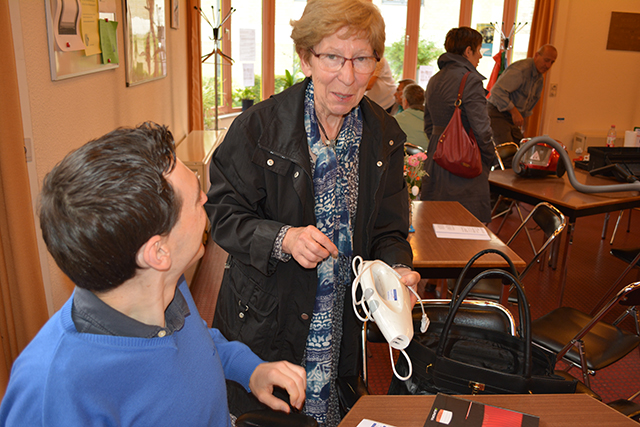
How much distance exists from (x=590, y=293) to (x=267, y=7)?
18.4 ft

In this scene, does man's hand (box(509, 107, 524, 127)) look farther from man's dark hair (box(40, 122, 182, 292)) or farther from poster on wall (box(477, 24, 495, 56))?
man's dark hair (box(40, 122, 182, 292))

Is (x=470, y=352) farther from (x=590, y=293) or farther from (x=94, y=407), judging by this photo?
A: (x=590, y=293)

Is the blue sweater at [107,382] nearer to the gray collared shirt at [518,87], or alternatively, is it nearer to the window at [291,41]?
the gray collared shirt at [518,87]

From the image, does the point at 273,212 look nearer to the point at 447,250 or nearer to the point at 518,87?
the point at 447,250

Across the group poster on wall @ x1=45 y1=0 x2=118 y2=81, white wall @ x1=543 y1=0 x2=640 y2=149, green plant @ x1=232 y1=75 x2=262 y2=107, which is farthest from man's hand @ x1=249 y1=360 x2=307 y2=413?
white wall @ x1=543 y1=0 x2=640 y2=149

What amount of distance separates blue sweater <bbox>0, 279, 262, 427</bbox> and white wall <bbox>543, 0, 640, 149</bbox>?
8005 millimetres

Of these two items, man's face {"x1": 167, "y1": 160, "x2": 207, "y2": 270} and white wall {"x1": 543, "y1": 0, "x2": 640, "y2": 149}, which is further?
white wall {"x1": 543, "y1": 0, "x2": 640, "y2": 149}

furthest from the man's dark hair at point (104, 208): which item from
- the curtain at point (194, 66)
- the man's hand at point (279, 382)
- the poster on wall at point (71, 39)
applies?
the curtain at point (194, 66)

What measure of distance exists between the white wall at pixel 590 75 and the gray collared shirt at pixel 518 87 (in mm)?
2489

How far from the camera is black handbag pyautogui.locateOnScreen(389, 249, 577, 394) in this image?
122 cm

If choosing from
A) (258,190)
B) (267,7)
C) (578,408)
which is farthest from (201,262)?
(267,7)

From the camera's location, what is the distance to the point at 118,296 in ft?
2.76

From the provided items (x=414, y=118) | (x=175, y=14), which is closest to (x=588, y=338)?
(x=414, y=118)

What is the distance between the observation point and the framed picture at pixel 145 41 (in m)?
2.88
